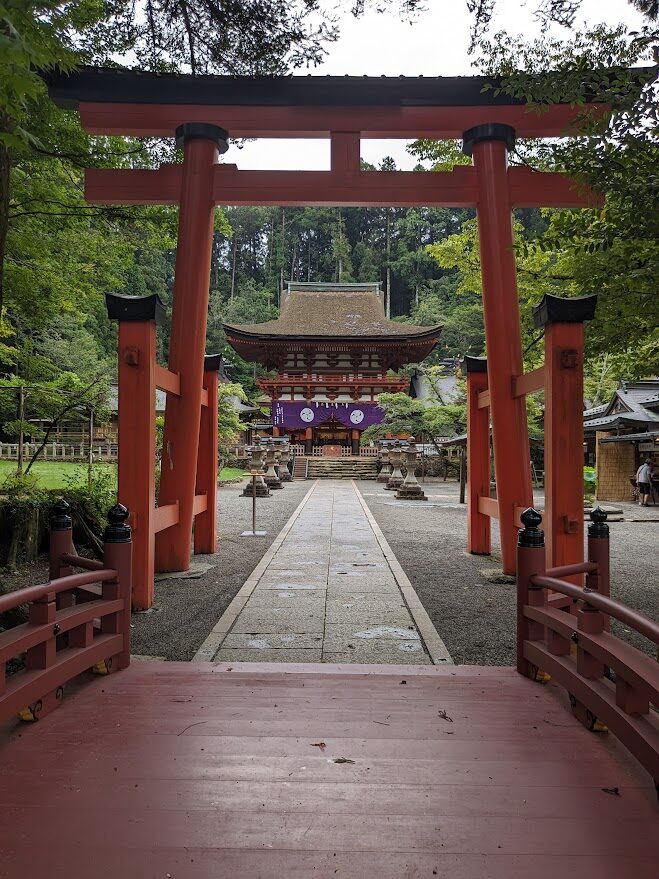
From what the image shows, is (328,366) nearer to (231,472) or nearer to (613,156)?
(231,472)

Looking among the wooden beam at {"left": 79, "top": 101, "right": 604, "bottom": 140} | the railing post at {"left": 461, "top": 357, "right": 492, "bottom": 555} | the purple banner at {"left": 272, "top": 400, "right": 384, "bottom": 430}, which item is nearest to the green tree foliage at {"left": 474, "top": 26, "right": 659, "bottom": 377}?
the wooden beam at {"left": 79, "top": 101, "right": 604, "bottom": 140}

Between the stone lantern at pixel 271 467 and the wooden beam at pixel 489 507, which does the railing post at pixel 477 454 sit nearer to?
the wooden beam at pixel 489 507

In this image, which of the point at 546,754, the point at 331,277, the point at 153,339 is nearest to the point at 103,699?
the point at 546,754

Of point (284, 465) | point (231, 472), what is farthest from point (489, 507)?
point (231, 472)

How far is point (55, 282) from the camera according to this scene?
7.35 m

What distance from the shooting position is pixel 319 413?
28.2m

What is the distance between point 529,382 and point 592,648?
3698 millimetres

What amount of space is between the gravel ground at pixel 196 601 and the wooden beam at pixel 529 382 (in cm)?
354

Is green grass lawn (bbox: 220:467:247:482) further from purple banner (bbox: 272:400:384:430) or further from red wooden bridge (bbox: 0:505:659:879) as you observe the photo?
red wooden bridge (bbox: 0:505:659:879)

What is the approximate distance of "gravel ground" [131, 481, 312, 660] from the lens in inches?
159

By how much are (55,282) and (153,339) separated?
129 inches

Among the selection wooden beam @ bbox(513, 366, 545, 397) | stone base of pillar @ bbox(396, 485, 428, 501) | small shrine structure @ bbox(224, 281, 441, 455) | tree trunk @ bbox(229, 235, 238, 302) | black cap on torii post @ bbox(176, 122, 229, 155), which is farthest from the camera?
tree trunk @ bbox(229, 235, 238, 302)

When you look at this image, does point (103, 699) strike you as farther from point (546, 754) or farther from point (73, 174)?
point (73, 174)

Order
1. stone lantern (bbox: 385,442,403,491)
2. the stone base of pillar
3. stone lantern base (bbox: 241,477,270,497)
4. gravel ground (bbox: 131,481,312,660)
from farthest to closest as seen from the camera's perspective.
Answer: stone lantern (bbox: 385,442,403,491), stone lantern base (bbox: 241,477,270,497), the stone base of pillar, gravel ground (bbox: 131,481,312,660)
